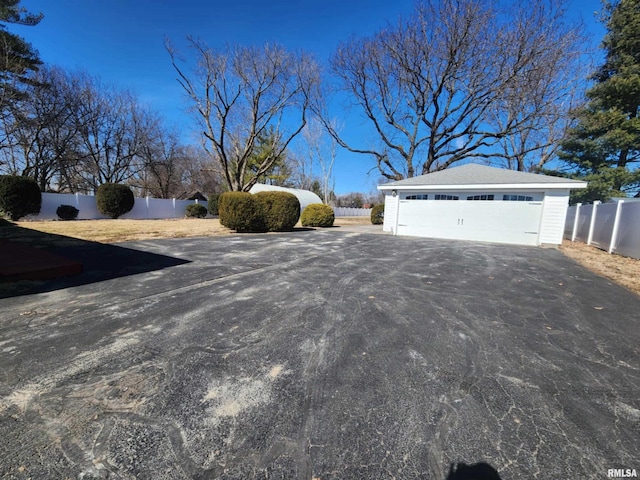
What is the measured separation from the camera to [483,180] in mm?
11188

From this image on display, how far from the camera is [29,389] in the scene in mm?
1788

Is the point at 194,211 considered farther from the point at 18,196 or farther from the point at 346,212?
the point at 346,212

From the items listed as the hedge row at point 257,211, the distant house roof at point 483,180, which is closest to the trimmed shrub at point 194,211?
the hedge row at point 257,211

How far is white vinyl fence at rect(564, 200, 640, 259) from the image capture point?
746 cm

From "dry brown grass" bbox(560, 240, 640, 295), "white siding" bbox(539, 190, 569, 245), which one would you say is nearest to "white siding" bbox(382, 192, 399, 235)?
"white siding" bbox(539, 190, 569, 245)

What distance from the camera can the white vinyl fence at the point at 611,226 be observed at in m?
7.46

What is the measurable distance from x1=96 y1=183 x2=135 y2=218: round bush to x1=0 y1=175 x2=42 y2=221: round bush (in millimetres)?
3185

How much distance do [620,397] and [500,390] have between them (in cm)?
80

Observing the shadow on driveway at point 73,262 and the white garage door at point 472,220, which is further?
the white garage door at point 472,220

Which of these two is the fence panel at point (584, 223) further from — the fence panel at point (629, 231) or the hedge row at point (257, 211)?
the hedge row at point (257, 211)

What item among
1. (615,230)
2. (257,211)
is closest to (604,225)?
(615,230)

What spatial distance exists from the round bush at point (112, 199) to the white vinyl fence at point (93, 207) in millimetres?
615

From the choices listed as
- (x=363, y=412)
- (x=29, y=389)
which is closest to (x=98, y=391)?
(x=29, y=389)

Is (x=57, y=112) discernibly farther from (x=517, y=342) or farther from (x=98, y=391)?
(x=517, y=342)
